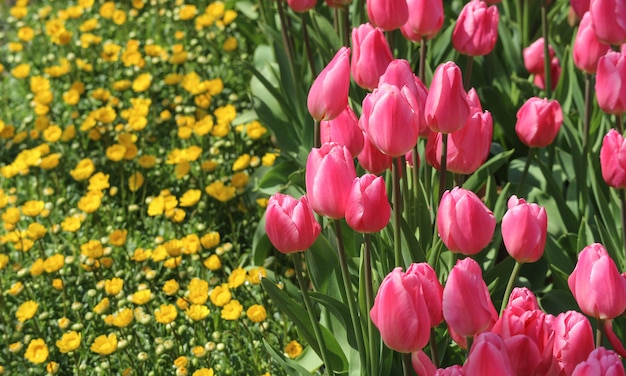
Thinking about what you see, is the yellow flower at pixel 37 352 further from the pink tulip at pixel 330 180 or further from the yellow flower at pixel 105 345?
the pink tulip at pixel 330 180

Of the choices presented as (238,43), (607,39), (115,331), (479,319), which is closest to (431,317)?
(479,319)

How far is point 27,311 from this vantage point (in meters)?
2.49

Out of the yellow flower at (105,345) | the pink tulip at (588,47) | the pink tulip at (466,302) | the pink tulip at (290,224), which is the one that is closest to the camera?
the pink tulip at (466,302)

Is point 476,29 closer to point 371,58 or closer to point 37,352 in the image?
point 371,58

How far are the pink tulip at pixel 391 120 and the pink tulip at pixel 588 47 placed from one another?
29.9 inches

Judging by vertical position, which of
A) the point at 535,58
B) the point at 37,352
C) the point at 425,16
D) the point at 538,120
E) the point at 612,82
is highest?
the point at 425,16

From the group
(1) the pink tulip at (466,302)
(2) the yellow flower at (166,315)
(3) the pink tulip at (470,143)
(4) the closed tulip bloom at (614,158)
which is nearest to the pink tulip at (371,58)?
(3) the pink tulip at (470,143)

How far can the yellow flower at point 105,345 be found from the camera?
2281mm

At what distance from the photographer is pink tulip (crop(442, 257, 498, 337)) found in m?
1.24

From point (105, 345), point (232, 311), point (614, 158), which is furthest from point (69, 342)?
point (614, 158)

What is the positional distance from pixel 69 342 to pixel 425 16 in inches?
48.4

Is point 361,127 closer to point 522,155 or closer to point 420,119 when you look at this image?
point 420,119

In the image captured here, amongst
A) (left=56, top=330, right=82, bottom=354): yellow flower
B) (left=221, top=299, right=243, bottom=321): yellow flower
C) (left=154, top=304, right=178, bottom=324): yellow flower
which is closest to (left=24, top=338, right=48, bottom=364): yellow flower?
(left=56, top=330, right=82, bottom=354): yellow flower

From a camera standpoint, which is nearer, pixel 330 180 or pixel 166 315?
pixel 330 180
